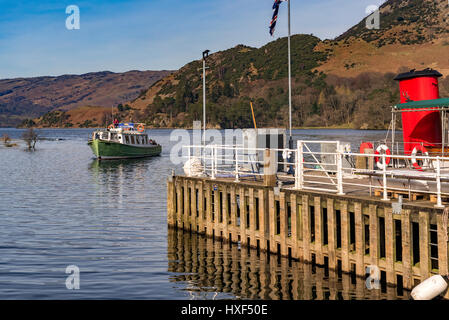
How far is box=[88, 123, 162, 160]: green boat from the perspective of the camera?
7969cm

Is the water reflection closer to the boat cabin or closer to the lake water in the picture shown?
the lake water

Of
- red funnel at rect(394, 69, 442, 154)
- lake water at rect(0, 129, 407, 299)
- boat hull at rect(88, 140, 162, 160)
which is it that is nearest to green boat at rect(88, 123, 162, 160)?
boat hull at rect(88, 140, 162, 160)

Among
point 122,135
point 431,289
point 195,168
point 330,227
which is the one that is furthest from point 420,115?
point 122,135

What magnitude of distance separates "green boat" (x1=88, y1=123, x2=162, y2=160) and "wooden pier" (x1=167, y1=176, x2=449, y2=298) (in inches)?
2292

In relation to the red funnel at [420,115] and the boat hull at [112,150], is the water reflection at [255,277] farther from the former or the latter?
the boat hull at [112,150]

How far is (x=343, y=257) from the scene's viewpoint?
15.8 meters

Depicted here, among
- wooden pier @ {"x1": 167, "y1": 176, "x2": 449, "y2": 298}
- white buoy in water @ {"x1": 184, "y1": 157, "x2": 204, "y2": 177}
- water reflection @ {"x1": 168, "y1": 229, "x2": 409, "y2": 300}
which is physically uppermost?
white buoy in water @ {"x1": 184, "y1": 157, "x2": 204, "y2": 177}

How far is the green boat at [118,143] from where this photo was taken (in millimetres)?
79688

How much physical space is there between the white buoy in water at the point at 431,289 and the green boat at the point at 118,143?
228 ft

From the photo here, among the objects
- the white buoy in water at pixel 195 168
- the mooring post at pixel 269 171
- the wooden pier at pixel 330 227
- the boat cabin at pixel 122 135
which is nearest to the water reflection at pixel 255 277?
the wooden pier at pixel 330 227

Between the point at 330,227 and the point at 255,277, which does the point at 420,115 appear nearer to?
the point at 330,227

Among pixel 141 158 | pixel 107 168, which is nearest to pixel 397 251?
pixel 107 168

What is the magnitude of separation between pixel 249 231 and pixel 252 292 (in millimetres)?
3764
